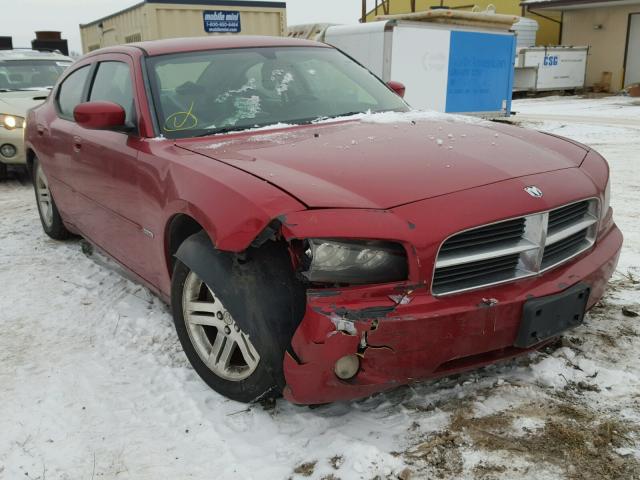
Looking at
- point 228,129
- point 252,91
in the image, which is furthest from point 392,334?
point 252,91

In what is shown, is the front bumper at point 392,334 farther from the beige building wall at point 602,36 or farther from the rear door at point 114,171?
the beige building wall at point 602,36

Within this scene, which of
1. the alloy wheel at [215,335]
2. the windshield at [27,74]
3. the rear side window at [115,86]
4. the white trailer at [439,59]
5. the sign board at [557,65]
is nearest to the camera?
the alloy wheel at [215,335]

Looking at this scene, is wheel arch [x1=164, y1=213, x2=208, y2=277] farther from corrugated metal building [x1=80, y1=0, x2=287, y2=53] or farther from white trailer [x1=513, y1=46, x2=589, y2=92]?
white trailer [x1=513, y1=46, x2=589, y2=92]

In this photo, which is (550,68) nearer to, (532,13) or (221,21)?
(532,13)

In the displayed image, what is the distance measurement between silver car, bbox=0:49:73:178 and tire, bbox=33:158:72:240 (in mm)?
2577

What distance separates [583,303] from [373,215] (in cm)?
102

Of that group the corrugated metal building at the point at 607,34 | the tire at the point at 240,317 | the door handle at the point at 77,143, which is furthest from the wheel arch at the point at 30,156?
the corrugated metal building at the point at 607,34

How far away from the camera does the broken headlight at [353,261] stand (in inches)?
85.6

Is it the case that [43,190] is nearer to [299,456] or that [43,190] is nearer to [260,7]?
[299,456]

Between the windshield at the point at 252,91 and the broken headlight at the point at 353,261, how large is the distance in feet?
4.32

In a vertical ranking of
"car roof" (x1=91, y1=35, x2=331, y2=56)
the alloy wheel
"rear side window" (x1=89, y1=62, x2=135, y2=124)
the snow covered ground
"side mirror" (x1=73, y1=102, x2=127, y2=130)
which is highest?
"car roof" (x1=91, y1=35, x2=331, y2=56)

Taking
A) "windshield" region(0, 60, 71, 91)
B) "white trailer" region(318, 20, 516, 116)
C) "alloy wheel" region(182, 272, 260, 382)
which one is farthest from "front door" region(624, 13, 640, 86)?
"alloy wheel" region(182, 272, 260, 382)

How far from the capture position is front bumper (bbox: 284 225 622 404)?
6.98 ft

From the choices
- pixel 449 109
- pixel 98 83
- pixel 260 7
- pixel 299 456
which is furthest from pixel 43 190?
pixel 260 7
